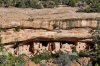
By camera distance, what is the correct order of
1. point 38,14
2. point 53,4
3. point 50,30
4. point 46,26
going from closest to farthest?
point 46,26, point 50,30, point 38,14, point 53,4

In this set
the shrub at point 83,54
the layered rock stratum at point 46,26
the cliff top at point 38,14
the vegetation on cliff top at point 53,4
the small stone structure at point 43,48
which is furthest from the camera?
the vegetation on cliff top at point 53,4

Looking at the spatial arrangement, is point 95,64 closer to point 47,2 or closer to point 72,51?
point 72,51

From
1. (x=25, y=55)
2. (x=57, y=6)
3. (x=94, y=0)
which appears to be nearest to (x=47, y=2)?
(x=57, y=6)

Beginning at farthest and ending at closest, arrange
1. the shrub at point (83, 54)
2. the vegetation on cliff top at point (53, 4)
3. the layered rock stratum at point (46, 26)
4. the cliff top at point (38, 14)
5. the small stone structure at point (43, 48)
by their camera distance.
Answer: the vegetation on cliff top at point (53, 4) < the small stone structure at point (43, 48) < the shrub at point (83, 54) < the cliff top at point (38, 14) < the layered rock stratum at point (46, 26)

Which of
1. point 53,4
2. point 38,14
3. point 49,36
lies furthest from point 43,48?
point 53,4

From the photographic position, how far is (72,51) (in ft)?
70.1

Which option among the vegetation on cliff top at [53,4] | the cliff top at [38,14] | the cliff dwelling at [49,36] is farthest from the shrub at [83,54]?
the vegetation on cliff top at [53,4]

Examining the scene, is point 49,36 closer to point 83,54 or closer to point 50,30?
point 50,30

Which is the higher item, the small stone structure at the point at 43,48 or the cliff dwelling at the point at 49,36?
the cliff dwelling at the point at 49,36

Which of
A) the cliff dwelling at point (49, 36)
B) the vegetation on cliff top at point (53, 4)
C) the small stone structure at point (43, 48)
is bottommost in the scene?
the small stone structure at point (43, 48)

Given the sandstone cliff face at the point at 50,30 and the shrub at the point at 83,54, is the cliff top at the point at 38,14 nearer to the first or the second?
the sandstone cliff face at the point at 50,30

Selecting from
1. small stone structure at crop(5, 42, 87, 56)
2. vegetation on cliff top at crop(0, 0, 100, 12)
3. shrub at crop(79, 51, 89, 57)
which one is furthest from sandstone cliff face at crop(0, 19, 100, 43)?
vegetation on cliff top at crop(0, 0, 100, 12)

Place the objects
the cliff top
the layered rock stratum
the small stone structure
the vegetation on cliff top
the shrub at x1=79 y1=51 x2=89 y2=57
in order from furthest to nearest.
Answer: the vegetation on cliff top < the small stone structure < the shrub at x1=79 y1=51 x2=89 y2=57 < the cliff top < the layered rock stratum

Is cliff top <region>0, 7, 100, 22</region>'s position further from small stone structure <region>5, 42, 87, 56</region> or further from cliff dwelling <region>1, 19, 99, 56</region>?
small stone structure <region>5, 42, 87, 56</region>
